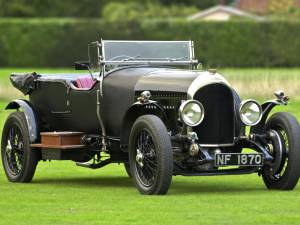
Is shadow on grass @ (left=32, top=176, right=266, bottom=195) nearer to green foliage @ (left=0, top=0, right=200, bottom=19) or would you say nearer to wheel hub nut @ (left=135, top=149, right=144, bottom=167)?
wheel hub nut @ (left=135, top=149, right=144, bottom=167)

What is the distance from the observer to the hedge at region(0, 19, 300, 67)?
61312mm

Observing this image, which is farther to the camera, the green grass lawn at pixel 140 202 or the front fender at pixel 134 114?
the front fender at pixel 134 114

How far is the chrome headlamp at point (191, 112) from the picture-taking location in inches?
467

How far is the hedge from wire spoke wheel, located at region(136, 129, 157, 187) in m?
48.8

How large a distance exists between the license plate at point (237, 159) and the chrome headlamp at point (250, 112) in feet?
1.43

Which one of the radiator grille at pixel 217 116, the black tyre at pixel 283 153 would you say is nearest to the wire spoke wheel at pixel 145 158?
the radiator grille at pixel 217 116

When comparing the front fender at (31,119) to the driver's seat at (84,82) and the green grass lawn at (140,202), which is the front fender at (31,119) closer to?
the green grass lawn at (140,202)

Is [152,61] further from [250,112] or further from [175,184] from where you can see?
[250,112]

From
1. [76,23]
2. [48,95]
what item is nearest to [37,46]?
[76,23]

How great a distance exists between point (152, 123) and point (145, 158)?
1.61 feet

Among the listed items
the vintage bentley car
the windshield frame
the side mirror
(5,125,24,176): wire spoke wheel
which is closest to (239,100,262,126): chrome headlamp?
the vintage bentley car

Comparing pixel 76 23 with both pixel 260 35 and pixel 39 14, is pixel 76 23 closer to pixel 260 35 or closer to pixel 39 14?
pixel 260 35

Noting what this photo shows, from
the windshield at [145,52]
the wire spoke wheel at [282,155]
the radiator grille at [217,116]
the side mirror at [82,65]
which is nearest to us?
the radiator grille at [217,116]

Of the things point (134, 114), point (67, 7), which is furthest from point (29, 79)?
point (67, 7)
